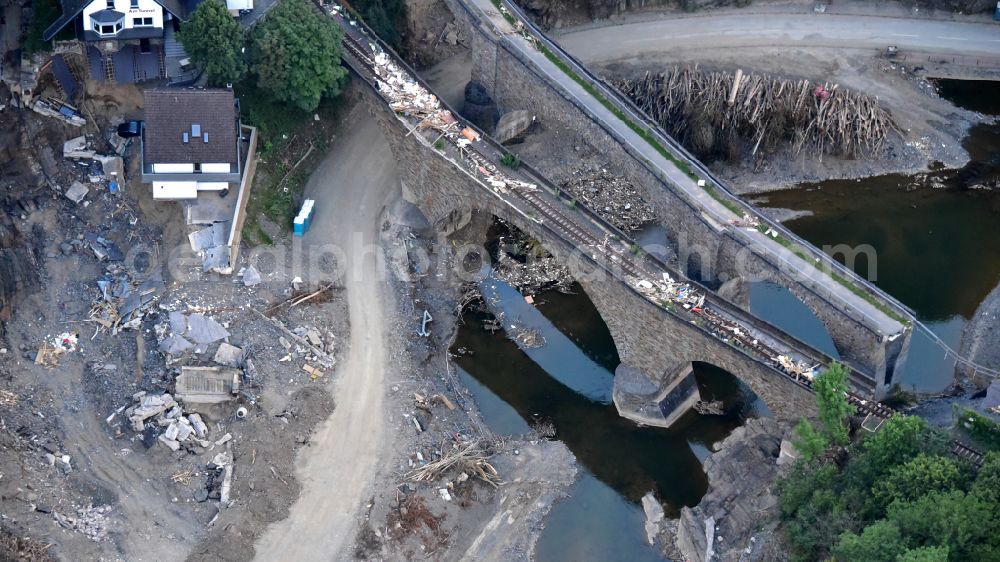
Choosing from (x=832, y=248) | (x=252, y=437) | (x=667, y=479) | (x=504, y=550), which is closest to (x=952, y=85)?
(x=832, y=248)

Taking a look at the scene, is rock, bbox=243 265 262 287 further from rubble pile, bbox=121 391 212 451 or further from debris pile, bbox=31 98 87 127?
debris pile, bbox=31 98 87 127

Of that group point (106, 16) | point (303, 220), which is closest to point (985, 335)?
point (303, 220)

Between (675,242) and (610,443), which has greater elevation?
(675,242)

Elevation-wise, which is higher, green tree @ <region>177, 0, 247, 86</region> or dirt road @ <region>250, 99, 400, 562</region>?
green tree @ <region>177, 0, 247, 86</region>

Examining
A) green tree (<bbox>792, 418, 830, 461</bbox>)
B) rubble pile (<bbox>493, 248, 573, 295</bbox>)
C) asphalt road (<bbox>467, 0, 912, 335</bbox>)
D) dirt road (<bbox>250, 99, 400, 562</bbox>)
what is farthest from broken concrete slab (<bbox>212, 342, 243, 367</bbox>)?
green tree (<bbox>792, 418, 830, 461</bbox>)

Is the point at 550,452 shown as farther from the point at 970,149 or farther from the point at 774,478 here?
the point at 970,149

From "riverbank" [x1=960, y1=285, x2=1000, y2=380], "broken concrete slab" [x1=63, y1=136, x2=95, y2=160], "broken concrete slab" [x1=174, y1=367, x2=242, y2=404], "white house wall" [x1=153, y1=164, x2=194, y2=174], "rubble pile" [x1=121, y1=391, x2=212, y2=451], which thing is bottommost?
"rubble pile" [x1=121, y1=391, x2=212, y2=451]

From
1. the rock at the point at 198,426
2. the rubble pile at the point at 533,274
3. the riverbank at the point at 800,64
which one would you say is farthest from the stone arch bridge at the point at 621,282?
the rock at the point at 198,426
